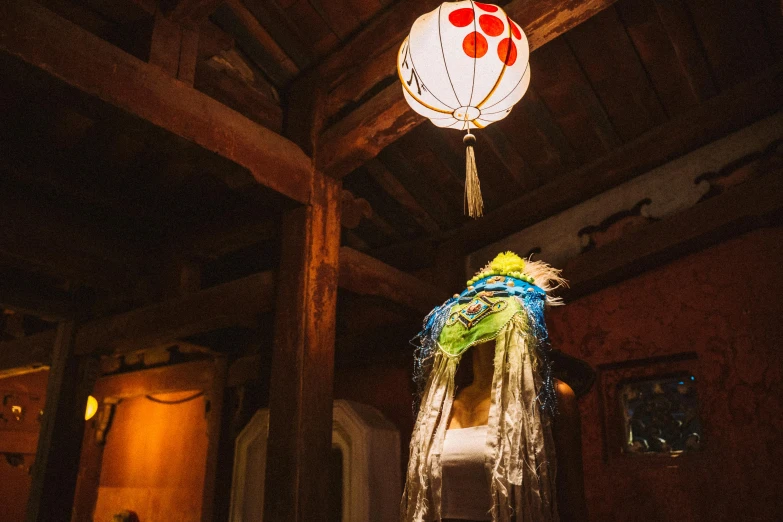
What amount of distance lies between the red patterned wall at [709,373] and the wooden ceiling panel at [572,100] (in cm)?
133

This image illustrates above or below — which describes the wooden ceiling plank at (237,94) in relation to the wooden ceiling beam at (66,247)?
above

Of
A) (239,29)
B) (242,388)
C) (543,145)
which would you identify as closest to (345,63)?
(239,29)

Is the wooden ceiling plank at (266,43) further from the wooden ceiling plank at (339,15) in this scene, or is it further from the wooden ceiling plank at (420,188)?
the wooden ceiling plank at (420,188)

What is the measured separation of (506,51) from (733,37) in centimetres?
254

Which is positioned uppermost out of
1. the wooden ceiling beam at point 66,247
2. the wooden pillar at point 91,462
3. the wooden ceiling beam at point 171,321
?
the wooden ceiling beam at point 66,247

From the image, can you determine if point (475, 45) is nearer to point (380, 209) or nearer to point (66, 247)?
point (380, 209)

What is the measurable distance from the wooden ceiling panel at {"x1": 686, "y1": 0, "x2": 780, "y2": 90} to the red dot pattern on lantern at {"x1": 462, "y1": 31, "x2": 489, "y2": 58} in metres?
2.25

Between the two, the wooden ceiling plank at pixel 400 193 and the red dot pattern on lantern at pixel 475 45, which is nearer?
the red dot pattern on lantern at pixel 475 45

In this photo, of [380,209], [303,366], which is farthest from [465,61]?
[380,209]

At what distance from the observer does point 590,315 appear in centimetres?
550

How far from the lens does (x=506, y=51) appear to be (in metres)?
3.18

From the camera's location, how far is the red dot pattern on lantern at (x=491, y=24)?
10.3 ft

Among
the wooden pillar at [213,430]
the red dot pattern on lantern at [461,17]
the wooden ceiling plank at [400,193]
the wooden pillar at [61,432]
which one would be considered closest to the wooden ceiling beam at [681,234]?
the wooden ceiling plank at [400,193]

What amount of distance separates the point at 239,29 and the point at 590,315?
4.02 meters
